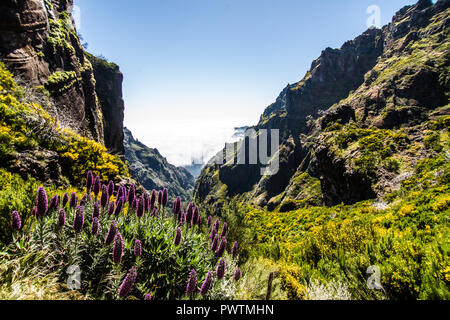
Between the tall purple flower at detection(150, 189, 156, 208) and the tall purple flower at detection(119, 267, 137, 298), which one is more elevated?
the tall purple flower at detection(150, 189, 156, 208)

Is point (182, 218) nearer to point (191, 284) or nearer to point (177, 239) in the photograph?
point (177, 239)

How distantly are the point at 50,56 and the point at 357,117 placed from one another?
288 feet

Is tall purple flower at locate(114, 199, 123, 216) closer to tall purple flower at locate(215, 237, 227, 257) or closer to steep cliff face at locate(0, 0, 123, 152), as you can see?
tall purple flower at locate(215, 237, 227, 257)

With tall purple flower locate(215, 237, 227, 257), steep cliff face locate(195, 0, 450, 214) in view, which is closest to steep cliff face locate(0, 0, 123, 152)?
tall purple flower locate(215, 237, 227, 257)

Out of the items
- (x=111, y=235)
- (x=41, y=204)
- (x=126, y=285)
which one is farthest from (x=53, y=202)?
(x=126, y=285)

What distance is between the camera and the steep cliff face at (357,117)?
35.7m

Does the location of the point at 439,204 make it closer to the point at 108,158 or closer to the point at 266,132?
the point at 108,158

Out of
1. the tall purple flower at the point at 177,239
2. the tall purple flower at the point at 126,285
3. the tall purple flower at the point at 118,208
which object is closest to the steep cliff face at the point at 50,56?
the tall purple flower at the point at 118,208

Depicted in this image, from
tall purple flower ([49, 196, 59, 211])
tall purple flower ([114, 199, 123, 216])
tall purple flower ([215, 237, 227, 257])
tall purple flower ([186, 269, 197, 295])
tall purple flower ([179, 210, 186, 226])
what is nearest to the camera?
tall purple flower ([186, 269, 197, 295])

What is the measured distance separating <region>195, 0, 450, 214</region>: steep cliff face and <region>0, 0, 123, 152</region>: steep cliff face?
1156 inches

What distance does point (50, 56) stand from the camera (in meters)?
32.6

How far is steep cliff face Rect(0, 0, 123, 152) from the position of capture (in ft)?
81.2

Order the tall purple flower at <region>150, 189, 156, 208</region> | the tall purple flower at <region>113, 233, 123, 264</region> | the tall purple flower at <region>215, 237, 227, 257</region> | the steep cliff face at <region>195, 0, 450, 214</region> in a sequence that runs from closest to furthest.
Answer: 1. the tall purple flower at <region>113, 233, 123, 264</region>
2. the tall purple flower at <region>215, 237, 227, 257</region>
3. the tall purple flower at <region>150, 189, 156, 208</region>
4. the steep cliff face at <region>195, 0, 450, 214</region>
